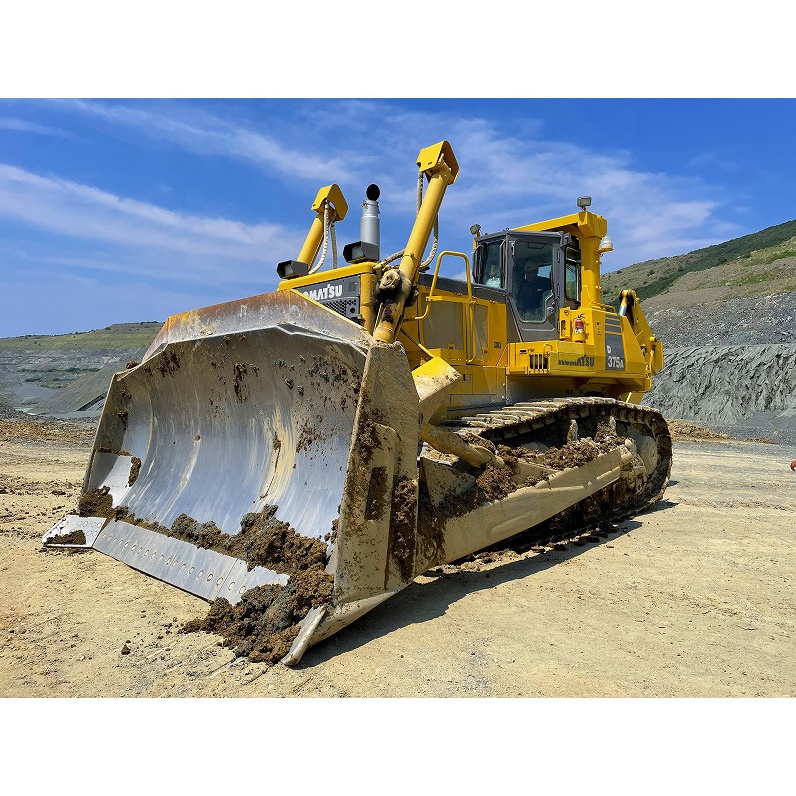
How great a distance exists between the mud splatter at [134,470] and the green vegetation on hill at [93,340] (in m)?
64.1

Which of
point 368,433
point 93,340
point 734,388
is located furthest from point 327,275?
point 93,340

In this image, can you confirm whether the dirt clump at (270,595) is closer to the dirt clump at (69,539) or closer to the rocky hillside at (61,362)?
the dirt clump at (69,539)

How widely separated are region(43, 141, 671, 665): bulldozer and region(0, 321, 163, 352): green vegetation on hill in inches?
2528

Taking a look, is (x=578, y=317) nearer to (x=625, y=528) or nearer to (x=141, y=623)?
(x=625, y=528)

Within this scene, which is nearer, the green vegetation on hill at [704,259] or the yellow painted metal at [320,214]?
→ the yellow painted metal at [320,214]

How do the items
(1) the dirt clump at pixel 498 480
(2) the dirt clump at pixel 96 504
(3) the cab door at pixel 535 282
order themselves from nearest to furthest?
1. (1) the dirt clump at pixel 498 480
2. (2) the dirt clump at pixel 96 504
3. (3) the cab door at pixel 535 282

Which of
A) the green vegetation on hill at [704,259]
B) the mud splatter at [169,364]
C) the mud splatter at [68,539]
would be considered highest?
the green vegetation on hill at [704,259]

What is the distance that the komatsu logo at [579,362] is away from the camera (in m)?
6.74

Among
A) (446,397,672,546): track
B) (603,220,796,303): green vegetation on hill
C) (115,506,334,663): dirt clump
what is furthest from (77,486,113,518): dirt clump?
(603,220,796,303): green vegetation on hill

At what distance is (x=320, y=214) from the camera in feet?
24.1

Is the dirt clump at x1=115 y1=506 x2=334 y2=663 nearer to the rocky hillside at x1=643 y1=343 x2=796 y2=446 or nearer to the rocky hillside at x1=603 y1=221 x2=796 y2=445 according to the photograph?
the rocky hillside at x1=603 y1=221 x2=796 y2=445

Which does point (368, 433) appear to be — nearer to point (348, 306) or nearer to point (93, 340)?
point (348, 306)

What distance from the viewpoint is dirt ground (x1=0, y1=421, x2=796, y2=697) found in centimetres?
316

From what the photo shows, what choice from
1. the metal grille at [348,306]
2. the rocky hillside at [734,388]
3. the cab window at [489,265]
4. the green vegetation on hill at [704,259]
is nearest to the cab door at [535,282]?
the cab window at [489,265]
